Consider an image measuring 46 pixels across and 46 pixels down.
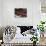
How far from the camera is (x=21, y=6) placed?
3.87 meters

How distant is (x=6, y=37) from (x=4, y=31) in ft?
0.66

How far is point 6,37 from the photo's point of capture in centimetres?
383

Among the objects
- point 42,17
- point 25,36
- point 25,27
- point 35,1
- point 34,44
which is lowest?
point 34,44

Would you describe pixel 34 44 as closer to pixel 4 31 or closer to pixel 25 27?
pixel 25 27

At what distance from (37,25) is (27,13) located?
499 mm

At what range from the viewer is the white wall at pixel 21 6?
152 inches

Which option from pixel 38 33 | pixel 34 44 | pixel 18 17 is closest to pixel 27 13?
pixel 18 17

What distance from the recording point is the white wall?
12.6ft

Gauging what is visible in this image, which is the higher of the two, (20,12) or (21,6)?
(21,6)

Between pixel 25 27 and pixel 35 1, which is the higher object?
pixel 35 1

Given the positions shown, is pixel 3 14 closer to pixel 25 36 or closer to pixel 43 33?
pixel 25 36

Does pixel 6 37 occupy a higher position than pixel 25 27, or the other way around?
pixel 25 27

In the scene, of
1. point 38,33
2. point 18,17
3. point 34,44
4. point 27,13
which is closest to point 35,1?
point 27,13

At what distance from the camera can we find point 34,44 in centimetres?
381
